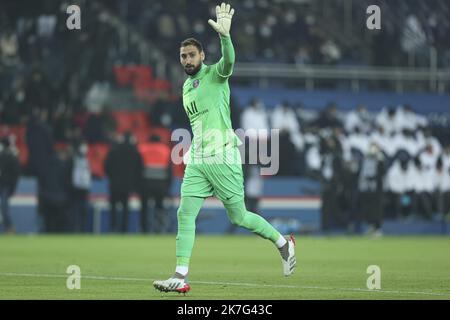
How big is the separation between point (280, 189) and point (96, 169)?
495 cm

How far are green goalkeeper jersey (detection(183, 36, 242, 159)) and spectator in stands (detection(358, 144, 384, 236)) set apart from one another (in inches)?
694

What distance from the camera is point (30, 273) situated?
14805 millimetres

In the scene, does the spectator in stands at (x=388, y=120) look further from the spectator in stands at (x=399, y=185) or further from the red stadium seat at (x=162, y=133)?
the red stadium seat at (x=162, y=133)

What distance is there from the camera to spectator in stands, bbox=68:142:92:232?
2833 centimetres

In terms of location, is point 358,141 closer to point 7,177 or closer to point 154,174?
point 154,174

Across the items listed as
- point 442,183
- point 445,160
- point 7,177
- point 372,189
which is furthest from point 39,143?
point 445,160

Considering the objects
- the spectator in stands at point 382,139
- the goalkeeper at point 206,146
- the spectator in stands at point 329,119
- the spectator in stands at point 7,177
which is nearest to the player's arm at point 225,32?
the goalkeeper at point 206,146

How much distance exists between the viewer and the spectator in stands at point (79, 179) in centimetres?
2833

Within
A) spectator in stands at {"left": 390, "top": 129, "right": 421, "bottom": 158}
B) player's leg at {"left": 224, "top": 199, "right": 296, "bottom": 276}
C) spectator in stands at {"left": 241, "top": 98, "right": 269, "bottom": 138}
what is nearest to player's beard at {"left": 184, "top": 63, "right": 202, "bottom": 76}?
player's leg at {"left": 224, "top": 199, "right": 296, "bottom": 276}

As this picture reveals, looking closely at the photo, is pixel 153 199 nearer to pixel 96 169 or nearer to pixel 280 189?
pixel 96 169

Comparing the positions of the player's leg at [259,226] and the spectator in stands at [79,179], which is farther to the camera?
the spectator in stands at [79,179]

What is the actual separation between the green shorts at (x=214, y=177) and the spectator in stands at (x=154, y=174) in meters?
16.3

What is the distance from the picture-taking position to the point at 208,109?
1248 centimetres

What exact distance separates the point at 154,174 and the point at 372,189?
19.0 feet
